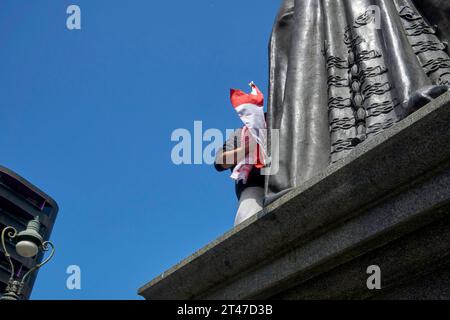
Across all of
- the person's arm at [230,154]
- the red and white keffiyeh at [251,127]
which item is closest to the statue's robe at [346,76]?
the red and white keffiyeh at [251,127]

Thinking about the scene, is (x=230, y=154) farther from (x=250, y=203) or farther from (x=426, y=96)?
(x=426, y=96)

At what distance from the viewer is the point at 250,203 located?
16.5 ft

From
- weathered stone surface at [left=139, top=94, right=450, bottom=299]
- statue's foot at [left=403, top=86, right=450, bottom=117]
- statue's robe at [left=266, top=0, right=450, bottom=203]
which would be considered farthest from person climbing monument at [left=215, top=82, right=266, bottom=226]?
statue's foot at [left=403, top=86, right=450, bottom=117]

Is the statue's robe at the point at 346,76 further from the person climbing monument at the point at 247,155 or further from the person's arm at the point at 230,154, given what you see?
the person's arm at the point at 230,154

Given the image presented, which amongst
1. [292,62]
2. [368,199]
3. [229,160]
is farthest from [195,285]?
[292,62]

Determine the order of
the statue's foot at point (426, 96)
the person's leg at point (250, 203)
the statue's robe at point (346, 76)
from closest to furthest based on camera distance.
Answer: the statue's foot at point (426, 96), the statue's robe at point (346, 76), the person's leg at point (250, 203)

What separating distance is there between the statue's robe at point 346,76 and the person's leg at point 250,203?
0.41 metres

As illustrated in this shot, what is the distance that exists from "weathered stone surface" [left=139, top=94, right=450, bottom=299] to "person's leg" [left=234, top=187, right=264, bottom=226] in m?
0.79

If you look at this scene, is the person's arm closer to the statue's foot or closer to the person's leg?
the person's leg

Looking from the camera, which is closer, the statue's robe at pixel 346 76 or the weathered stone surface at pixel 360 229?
the weathered stone surface at pixel 360 229

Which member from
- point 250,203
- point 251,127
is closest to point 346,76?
point 251,127

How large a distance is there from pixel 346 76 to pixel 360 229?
2.17m

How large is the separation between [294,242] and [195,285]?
3.47 ft

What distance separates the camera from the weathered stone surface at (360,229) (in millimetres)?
3104
